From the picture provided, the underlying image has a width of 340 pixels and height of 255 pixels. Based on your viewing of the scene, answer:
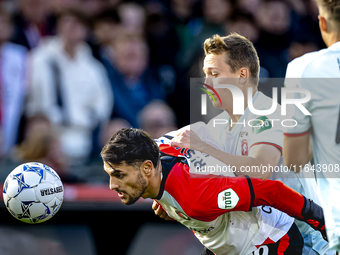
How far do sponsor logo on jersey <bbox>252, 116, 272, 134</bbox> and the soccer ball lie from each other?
62.9 inches

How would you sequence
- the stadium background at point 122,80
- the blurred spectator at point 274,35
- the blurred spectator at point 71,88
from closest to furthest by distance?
the stadium background at point 122,80, the blurred spectator at point 71,88, the blurred spectator at point 274,35

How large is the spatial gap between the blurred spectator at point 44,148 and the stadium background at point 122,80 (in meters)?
0.01

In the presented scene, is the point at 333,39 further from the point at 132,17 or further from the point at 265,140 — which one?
the point at 132,17

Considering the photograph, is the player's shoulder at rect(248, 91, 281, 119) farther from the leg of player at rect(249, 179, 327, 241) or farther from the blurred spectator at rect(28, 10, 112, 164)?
the blurred spectator at rect(28, 10, 112, 164)

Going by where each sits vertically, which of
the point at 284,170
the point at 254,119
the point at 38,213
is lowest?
the point at 38,213

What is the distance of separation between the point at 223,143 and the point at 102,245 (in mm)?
2341

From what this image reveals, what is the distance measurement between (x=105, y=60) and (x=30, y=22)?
1281mm

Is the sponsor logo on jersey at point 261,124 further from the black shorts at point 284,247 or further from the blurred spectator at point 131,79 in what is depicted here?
the blurred spectator at point 131,79

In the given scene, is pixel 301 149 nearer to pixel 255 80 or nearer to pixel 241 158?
pixel 241 158

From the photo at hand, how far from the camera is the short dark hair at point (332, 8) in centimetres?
244

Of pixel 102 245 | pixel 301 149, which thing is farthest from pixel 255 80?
pixel 102 245

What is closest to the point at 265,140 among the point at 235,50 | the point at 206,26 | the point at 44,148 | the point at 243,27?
the point at 235,50

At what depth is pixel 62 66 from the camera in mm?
Answer: 6602


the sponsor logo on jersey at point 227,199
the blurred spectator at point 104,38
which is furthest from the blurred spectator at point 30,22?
the sponsor logo on jersey at point 227,199
